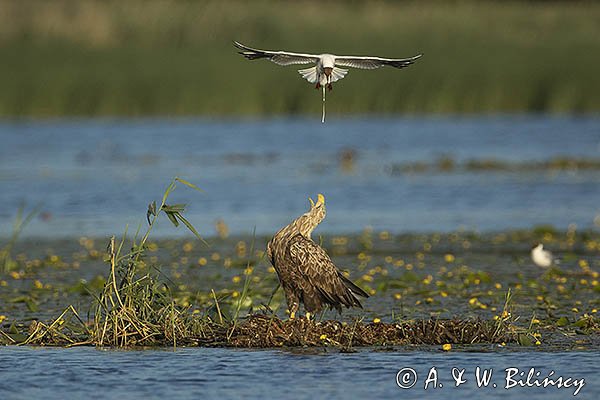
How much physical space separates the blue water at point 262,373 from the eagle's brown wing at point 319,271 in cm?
52

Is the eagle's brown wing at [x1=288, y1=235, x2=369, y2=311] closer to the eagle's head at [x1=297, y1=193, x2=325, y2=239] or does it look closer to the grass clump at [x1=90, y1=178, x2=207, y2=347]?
the eagle's head at [x1=297, y1=193, x2=325, y2=239]

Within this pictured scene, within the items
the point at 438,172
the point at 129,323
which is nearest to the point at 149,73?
the point at 438,172

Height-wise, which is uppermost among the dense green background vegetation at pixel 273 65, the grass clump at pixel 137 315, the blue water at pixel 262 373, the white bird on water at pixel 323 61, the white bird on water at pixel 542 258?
the dense green background vegetation at pixel 273 65

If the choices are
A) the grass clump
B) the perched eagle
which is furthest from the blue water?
the perched eagle

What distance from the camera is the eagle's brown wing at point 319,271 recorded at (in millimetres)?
9664

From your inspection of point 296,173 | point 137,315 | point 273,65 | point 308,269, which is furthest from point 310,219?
point 273,65

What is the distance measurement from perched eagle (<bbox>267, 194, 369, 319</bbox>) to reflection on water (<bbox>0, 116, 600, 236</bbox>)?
7472mm

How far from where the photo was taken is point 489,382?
28.4 feet

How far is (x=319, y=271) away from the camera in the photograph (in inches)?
382

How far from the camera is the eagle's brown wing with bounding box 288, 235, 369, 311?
9664mm

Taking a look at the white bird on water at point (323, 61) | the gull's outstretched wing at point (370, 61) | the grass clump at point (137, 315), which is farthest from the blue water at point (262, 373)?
the gull's outstretched wing at point (370, 61)

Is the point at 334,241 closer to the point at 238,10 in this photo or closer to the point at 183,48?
the point at 183,48

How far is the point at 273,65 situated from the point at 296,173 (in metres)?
12.3

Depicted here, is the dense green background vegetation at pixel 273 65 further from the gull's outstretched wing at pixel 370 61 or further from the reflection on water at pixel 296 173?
the gull's outstretched wing at pixel 370 61
